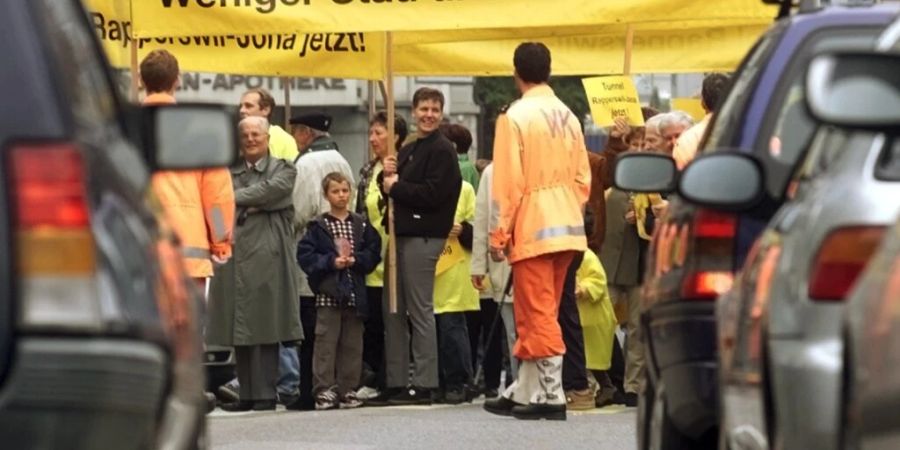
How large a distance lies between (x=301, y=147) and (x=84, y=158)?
1363 cm

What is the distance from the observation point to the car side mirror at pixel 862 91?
4.82 m

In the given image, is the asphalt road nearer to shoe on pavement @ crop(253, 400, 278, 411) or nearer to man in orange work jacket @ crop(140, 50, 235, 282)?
shoe on pavement @ crop(253, 400, 278, 411)

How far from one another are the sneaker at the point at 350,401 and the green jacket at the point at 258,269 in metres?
0.71

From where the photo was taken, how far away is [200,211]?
1309cm

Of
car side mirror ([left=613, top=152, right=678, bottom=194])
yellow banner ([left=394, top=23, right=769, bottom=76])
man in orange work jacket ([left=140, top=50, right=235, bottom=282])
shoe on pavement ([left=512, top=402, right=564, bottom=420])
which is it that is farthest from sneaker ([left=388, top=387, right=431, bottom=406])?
car side mirror ([left=613, top=152, right=678, bottom=194])

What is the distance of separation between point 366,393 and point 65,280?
13106 millimetres

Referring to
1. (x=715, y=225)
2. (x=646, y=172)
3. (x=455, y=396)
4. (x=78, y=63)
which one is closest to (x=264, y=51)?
(x=455, y=396)

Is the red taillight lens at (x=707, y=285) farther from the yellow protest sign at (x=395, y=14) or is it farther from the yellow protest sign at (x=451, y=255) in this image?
the yellow protest sign at (x=451, y=255)

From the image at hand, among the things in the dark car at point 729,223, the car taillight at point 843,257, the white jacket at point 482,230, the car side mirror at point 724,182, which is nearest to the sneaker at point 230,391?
the white jacket at point 482,230

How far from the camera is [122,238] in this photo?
5039mm

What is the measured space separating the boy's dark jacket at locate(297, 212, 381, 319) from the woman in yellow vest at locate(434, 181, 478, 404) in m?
0.53

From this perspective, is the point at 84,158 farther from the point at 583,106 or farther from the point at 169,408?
the point at 583,106

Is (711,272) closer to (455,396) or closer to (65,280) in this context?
(65,280)

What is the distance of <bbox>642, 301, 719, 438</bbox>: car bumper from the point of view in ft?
24.5
